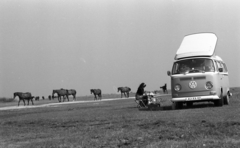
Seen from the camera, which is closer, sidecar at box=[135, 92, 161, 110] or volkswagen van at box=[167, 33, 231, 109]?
volkswagen van at box=[167, 33, 231, 109]

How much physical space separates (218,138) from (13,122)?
1248 centimetres

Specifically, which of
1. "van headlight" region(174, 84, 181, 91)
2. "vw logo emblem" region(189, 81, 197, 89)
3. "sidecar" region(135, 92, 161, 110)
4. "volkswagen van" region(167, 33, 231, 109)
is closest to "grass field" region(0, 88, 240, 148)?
"van headlight" region(174, 84, 181, 91)

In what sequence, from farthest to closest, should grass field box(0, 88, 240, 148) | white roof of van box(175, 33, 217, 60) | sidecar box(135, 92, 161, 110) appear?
sidecar box(135, 92, 161, 110) < white roof of van box(175, 33, 217, 60) < grass field box(0, 88, 240, 148)

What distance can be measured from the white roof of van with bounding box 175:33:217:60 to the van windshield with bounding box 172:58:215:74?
0.32 m

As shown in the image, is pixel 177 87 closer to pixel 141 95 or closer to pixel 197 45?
pixel 197 45

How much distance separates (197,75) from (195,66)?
71 cm

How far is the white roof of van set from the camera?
21734mm

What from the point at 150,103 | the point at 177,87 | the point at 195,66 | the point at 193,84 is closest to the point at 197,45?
the point at 195,66

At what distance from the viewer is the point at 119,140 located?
12.4m

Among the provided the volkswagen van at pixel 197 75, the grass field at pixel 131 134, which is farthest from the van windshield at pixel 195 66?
the grass field at pixel 131 134

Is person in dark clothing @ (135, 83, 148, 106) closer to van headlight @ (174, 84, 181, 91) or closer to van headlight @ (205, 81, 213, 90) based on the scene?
van headlight @ (174, 84, 181, 91)

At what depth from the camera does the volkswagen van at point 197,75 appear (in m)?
20.9

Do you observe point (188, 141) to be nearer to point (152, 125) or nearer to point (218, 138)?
point (218, 138)

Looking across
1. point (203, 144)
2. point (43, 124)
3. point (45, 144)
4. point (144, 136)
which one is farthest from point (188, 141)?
point (43, 124)
